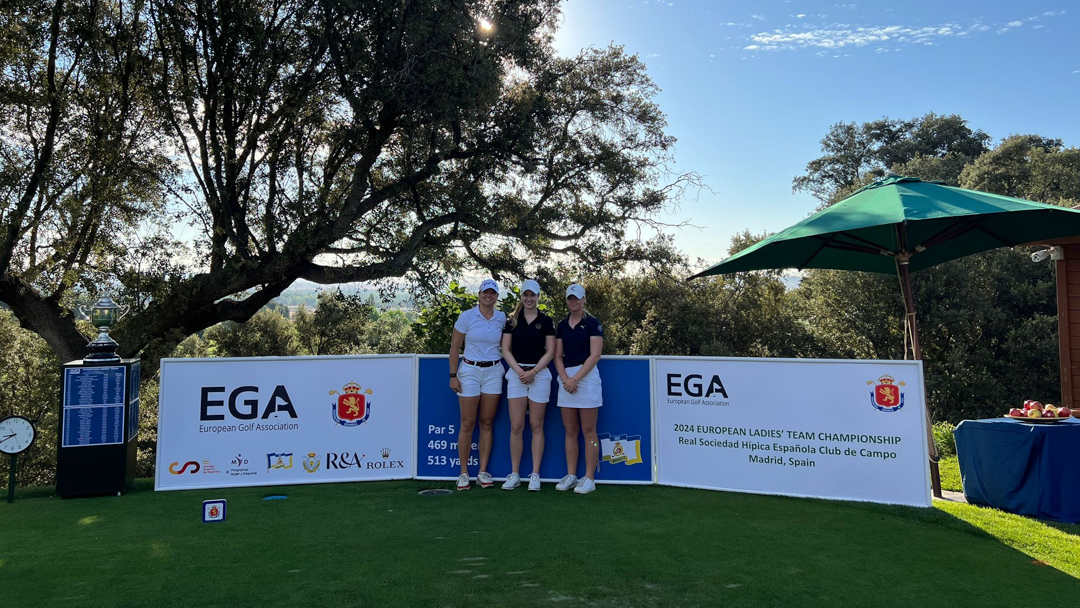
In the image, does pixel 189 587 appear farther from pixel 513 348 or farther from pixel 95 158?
pixel 95 158

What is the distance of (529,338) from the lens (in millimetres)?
5242

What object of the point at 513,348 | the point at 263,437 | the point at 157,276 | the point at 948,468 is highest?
the point at 157,276

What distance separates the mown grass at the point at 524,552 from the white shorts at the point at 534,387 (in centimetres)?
83

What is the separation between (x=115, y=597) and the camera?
9.93 ft

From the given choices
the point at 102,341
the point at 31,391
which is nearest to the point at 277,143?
the point at 102,341

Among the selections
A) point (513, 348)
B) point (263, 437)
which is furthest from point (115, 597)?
point (513, 348)

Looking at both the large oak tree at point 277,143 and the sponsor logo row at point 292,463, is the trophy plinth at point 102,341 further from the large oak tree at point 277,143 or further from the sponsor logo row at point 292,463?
the large oak tree at point 277,143

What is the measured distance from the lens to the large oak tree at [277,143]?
397 inches

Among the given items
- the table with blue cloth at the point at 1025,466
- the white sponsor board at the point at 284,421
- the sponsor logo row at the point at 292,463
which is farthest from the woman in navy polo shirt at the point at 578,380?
the table with blue cloth at the point at 1025,466

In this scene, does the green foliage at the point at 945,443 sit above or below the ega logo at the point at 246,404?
below

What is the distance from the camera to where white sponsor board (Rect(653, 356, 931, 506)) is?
4906 mm

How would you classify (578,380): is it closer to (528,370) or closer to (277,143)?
(528,370)

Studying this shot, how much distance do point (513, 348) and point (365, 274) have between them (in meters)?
8.15

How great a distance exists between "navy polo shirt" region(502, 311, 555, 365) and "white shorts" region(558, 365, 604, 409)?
1.04 feet
